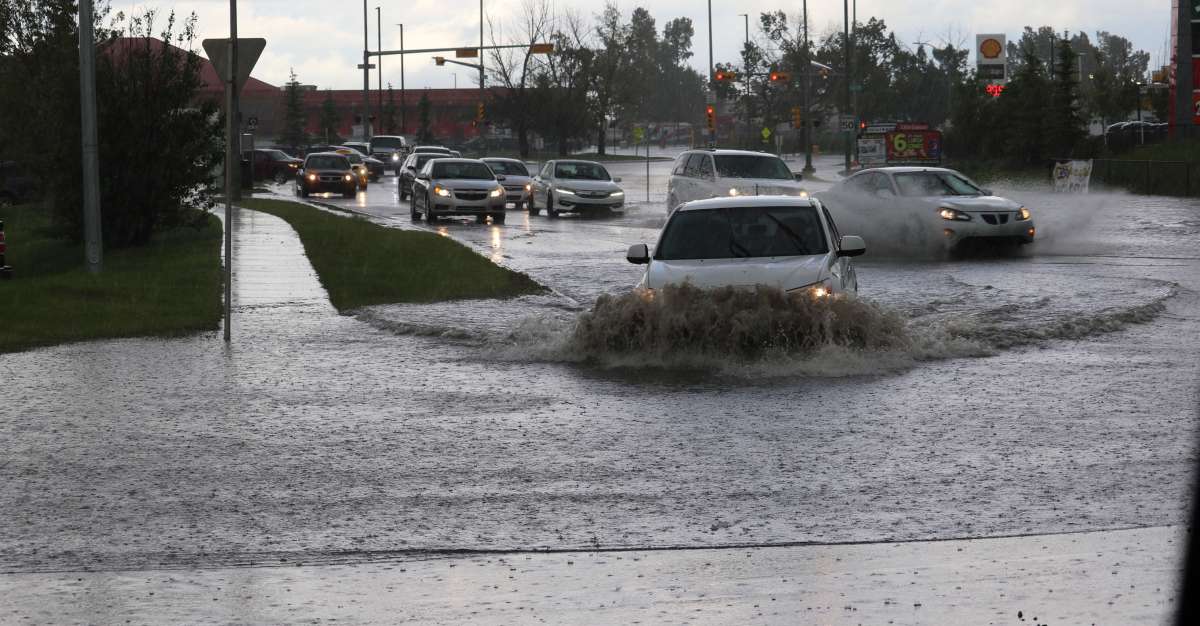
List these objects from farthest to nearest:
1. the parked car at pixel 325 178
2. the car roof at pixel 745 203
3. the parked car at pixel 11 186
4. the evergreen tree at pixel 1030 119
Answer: the evergreen tree at pixel 1030 119
the parked car at pixel 325 178
the parked car at pixel 11 186
the car roof at pixel 745 203

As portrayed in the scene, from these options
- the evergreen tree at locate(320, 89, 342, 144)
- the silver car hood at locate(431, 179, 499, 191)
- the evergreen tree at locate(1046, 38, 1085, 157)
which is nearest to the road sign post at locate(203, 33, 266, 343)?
the silver car hood at locate(431, 179, 499, 191)

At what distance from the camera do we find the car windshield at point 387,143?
269 ft

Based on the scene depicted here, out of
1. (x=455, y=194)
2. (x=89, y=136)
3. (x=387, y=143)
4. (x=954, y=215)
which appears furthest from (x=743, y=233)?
(x=387, y=143)

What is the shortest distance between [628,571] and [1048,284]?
15315 mm

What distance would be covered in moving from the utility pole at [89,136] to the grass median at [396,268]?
311cm

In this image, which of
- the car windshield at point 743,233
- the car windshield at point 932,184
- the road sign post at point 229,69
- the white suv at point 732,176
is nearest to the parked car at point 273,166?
the white suv at point 732,176

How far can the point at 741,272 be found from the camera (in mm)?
13719

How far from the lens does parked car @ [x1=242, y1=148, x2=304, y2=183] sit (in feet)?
228

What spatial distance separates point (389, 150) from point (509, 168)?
34.3m

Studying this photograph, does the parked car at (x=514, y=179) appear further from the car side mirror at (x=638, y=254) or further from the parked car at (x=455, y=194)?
the car side mirror at (x=638, y=254)

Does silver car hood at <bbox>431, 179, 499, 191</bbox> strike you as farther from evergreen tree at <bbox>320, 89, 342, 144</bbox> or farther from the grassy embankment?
evergreen tree at <bbox>320, 89, 342, 144</bbox>

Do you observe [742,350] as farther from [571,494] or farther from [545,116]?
[545,116]

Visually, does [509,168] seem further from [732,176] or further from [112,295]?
[112,295]

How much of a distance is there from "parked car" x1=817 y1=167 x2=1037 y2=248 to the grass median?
6649 mm
